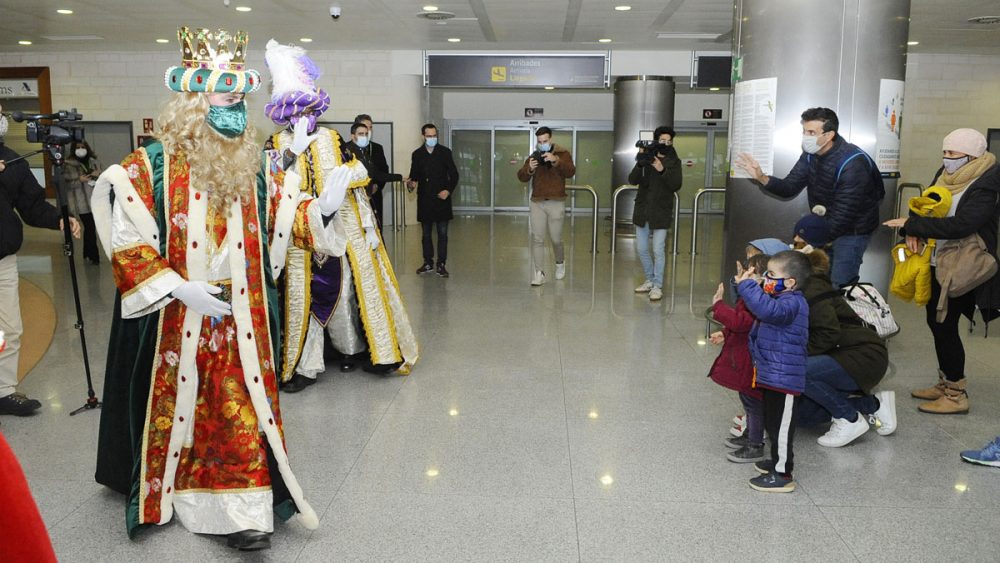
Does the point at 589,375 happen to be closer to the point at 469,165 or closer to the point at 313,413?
the point at 313,413

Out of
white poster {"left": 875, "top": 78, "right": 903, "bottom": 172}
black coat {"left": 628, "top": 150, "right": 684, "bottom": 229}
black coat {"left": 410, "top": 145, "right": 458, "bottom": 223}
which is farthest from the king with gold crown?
black coat {"left": 410, "top": 145, "right": 458, "bottom": 223}

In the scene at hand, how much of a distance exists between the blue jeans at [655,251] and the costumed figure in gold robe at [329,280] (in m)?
3.24

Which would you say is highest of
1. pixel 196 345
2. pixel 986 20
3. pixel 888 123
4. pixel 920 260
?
pixel 986 20

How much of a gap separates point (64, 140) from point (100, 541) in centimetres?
222

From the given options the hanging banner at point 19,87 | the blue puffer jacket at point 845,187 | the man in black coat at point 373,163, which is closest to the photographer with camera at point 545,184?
the man in black coat at point 373,163

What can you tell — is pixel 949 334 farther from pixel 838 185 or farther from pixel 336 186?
pixel 336 186

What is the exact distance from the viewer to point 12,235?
3.94 metres

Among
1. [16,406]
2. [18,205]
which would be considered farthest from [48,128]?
[16,406]

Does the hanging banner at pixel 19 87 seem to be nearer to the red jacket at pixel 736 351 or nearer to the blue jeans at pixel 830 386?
the red jacket at pixel 736 351

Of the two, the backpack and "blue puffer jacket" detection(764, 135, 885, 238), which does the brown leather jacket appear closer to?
"blue puffer jacket" detection(764, 135, 885, 238)

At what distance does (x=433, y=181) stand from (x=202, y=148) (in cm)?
608

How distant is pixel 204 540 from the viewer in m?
2.71

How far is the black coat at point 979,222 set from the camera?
3.79 metres

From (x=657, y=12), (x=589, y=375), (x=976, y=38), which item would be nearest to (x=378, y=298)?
(x=589, y=375)
